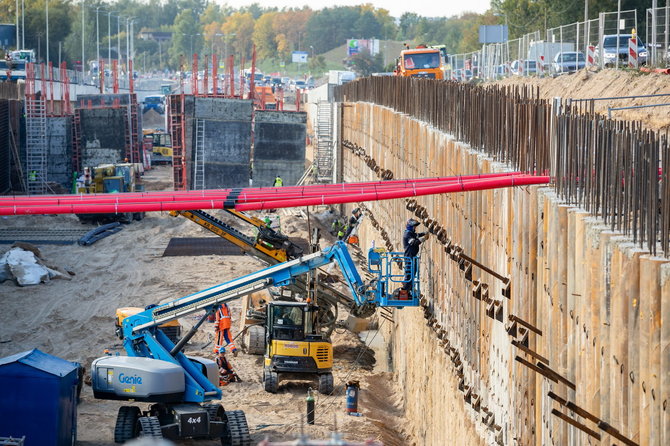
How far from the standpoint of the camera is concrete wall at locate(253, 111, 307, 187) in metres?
51.1

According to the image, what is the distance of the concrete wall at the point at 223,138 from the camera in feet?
161

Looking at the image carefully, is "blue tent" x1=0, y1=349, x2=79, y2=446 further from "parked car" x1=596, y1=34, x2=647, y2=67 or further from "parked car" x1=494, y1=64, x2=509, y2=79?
"parked car" x1=494, y1=64, x2=509, y2=79

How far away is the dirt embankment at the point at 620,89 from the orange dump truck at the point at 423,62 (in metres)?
11.7

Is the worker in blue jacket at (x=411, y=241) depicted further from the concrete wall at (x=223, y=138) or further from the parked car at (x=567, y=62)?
the concrete wall at (x=223, y=138)

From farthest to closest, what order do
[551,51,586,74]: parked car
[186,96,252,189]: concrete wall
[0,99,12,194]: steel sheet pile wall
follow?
[0,99,12,194]: steel sheet pile wall, [186,96,252,189]: concrete wall, [551,51,586,74]: parked car

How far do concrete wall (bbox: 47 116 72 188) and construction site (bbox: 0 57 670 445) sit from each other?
1019 centimetres

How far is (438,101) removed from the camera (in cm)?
2227

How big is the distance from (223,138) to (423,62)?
9.59 m

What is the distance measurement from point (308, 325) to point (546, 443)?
1210 cm

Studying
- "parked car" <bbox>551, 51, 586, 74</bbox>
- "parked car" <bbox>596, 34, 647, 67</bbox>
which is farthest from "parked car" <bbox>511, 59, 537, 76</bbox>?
"parked car" <bbox>596, 34, 647, 67</bbox>

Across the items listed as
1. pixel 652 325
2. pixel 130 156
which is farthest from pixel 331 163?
pixel 652 325

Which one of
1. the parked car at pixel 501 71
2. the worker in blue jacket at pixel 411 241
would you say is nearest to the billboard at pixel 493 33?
the parked car at pixel 501 71

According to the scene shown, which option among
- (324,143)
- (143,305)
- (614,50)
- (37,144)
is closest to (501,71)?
(324,143)

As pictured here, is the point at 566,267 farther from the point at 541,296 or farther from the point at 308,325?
the point at 308,325
